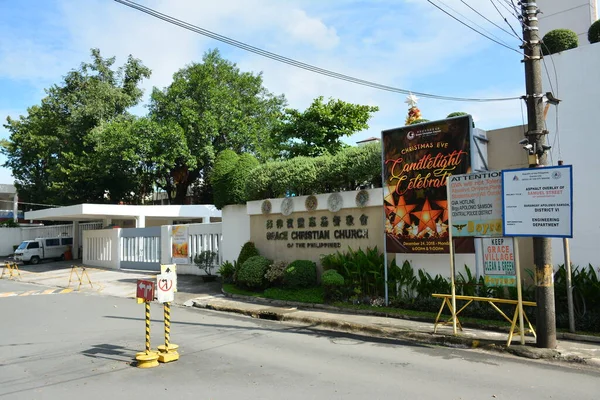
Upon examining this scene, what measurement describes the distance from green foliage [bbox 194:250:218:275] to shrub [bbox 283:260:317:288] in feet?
20.0

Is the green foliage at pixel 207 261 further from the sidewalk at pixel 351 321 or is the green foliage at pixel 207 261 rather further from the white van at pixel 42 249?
the white van at pixel 42 249

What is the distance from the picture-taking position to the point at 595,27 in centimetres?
1163

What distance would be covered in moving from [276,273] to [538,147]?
9.04m

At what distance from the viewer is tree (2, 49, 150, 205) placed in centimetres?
3420

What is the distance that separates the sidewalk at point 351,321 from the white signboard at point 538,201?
2.05 meters

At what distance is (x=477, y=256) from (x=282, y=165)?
7.29 metres

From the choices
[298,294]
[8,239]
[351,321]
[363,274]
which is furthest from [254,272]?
[8,239]

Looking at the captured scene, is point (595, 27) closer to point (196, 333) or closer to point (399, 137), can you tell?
point (399, 137)

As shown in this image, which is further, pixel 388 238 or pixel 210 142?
pixel 210 142

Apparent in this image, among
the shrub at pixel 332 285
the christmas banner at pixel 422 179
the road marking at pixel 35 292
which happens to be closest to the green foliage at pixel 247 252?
the shrub at pixel 332 285

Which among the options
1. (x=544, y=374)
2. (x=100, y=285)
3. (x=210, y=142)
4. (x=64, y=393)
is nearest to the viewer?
(x=64, y=393)

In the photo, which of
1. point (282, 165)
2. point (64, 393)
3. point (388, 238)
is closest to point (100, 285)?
point (282, 165)

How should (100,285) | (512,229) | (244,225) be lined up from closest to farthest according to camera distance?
(512,229) < (244,225) < (100,285)

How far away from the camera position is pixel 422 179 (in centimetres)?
1207
